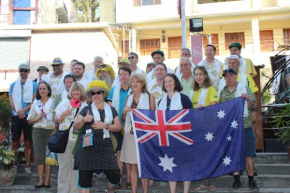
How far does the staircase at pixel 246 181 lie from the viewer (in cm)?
535

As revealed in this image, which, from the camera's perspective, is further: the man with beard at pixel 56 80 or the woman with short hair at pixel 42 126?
the man with beard at pixel 56 80

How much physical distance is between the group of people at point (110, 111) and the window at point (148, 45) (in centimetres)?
1822

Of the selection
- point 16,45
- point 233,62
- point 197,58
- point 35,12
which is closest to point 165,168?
point 233,62

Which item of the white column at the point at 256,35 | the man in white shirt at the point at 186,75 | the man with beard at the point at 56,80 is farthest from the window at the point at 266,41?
the man with beard at the point at 56,80

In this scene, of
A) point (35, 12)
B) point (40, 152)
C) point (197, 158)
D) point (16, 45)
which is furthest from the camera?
point (35, 12)

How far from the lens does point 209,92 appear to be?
511cm

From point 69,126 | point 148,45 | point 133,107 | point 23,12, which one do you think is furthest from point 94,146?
point 148,45

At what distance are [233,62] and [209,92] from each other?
897mm

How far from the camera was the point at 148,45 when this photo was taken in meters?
24.7

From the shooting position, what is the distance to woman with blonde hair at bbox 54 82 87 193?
16.3 feet

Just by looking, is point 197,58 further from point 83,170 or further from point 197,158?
point 83,170

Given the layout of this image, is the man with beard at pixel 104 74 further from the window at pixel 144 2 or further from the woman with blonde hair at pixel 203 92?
the window at pixel 144 2

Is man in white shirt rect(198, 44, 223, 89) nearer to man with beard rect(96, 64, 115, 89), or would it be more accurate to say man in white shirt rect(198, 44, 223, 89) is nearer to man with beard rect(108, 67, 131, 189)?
man with beard rect(108, 67, 131, 189)

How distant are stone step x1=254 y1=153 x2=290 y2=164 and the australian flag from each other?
1.83m
